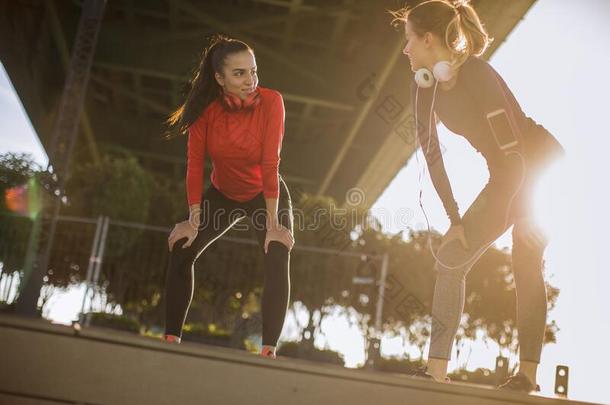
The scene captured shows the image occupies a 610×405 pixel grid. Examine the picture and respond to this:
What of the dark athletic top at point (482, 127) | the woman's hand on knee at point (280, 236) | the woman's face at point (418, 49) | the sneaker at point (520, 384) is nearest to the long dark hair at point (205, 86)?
the woman's hand on knee at point (280, 236)

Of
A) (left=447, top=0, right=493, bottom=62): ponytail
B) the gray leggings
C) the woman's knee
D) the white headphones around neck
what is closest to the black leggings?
the woman's knee

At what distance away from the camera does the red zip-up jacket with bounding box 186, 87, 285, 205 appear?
10.1ft

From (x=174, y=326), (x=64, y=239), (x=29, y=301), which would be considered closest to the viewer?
(x=174, y=326)

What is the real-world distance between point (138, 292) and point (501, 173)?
41.1 feet

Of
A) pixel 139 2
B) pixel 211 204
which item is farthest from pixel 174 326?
pixel 139 2

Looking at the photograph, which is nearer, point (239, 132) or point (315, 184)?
point (239, 132)

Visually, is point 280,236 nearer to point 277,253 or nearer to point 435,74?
point 277,253

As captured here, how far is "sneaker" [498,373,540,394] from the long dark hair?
182cm

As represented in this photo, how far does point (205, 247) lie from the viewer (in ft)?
9.98

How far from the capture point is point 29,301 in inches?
373

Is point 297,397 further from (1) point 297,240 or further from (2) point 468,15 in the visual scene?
(1) point 297,240

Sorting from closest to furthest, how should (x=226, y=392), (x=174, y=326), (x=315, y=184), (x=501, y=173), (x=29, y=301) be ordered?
(x=226, y=392) < (x=501, y=173) < (x=174, y=326) < (x=29, y=301) < (x=315, y=184)

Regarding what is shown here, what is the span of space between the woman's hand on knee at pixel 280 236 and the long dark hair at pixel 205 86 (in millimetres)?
645

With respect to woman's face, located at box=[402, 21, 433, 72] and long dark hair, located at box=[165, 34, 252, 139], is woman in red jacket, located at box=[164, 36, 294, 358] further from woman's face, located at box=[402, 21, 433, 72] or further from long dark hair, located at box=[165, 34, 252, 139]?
woman's face, located at box=[402, 21, 433, 72]
